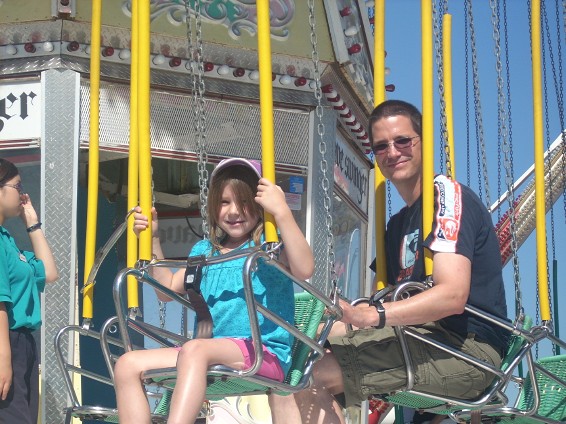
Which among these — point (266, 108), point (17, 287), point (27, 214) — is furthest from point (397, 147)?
point (27, 214)

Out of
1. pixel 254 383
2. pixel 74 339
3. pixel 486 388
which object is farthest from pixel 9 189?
pixel 486 388

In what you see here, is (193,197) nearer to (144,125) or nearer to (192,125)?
(192,125)

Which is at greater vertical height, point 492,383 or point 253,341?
point 253,341

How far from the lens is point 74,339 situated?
633 cm

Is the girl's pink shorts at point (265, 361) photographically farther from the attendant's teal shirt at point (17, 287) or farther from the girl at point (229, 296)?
the attendant's teal shirt at point (17, 287)

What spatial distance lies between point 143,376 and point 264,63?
3.87ft

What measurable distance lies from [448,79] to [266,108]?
1.49m

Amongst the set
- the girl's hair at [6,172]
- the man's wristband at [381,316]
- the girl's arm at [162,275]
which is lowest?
the man's wristband at [381,316]

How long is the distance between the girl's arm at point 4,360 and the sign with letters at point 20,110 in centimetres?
208

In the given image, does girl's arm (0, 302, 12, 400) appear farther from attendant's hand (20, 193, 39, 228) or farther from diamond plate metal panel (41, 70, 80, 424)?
diamond plate metal panel (41, 70, 80, 424)

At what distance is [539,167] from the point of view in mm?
4723

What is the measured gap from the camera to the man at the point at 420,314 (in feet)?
12.8

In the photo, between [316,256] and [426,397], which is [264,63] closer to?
[426,397]

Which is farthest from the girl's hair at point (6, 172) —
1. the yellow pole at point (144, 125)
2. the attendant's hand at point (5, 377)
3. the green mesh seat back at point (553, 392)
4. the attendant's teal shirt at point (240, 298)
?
the green mesh seat back at point (553, 392)
